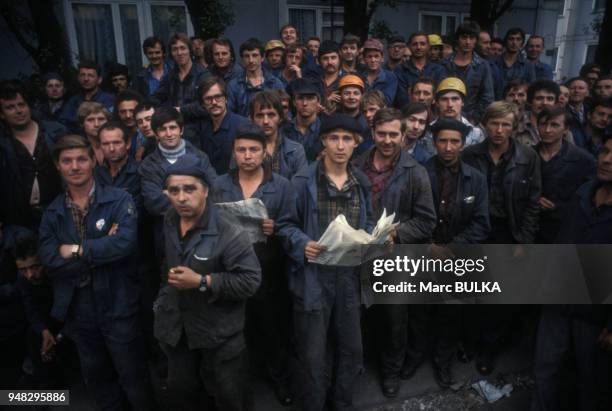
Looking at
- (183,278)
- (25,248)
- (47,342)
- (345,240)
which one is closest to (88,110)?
(25,248)

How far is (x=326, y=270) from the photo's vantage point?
3283 mm

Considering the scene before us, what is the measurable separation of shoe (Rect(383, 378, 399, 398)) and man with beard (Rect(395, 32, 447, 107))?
3892mm

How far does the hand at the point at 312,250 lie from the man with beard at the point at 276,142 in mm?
1093

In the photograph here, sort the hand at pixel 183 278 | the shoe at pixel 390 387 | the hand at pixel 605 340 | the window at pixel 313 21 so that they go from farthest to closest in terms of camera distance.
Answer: the window at pixel 313 21, the shoe at pixel 390 387, the hand at pixel 605 340, the hand at pixel 183 278

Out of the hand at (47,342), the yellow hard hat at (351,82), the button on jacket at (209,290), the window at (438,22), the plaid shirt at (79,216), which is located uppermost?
the window at (438,22)

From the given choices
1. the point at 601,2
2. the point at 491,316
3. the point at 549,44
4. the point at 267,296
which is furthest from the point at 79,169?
the point at 601,2

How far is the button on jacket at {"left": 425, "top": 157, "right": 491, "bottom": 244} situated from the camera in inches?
148

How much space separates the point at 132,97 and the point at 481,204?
11.7 feet

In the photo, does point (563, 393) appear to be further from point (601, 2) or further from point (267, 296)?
point (601, 2)

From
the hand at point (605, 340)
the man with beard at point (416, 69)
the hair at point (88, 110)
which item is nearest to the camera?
the hand at point (605, 340)

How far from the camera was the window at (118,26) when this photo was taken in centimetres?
1070

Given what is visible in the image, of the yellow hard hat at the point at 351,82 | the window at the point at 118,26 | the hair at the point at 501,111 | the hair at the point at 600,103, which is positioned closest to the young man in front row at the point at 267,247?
the yellow hard hat at the point at 351,82

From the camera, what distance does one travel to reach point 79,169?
319 cm

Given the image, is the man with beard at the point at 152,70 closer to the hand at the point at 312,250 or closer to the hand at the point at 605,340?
the hand at the point at 312,250
